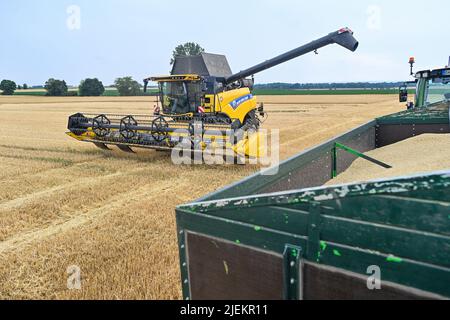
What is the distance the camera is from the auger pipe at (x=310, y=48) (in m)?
9.05

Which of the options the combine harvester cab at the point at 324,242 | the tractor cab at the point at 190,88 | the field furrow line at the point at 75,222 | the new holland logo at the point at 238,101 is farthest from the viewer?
the new holland logo at the point at 238,101

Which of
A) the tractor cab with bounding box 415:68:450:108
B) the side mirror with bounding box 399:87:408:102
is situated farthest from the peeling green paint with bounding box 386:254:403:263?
the side mirror with bounding box 399:87:408:102

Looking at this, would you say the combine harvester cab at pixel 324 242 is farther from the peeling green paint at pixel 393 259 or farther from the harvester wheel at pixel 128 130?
the harvester wheel at pixel 128 130

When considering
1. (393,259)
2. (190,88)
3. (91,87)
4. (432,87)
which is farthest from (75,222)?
(91,87)

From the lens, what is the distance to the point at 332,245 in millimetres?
1269

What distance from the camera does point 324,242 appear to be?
4.22 feet

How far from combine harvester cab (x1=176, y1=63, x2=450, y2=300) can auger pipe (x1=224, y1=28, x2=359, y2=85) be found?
27.5 feet

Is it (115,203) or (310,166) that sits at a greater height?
(310,166)

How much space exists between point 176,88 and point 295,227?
8706 mm

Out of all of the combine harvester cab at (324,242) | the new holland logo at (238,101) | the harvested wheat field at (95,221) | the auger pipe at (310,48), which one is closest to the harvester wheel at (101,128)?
the harvested wheat field at (95,221)

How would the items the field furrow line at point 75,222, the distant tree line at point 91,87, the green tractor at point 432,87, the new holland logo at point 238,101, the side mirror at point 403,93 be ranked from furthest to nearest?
the distant tree line at point 91,87, the new holland logo at point 238,101, the side mirror at point 403,93, the green tractor at point 432,87, the field furrow line at point 75,222

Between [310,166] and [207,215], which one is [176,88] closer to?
[310,166]

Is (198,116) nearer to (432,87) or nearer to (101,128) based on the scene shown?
(101,128)
